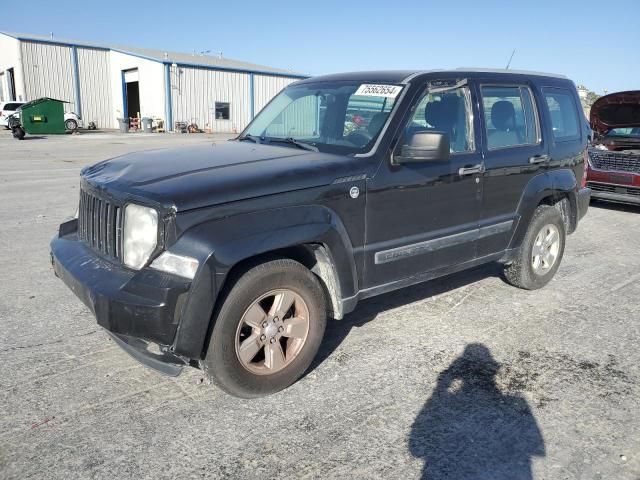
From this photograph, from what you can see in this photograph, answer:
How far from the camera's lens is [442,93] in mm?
4094

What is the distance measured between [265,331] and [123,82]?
37969 millimetres

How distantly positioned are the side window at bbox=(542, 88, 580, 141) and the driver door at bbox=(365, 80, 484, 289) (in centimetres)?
134

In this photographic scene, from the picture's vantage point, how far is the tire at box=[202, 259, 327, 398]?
2.96m

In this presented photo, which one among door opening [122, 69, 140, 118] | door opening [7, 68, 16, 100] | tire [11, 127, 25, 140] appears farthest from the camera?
door opening [122, 69, 140, 118]

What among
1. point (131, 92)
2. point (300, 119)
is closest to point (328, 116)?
point (300, 119)

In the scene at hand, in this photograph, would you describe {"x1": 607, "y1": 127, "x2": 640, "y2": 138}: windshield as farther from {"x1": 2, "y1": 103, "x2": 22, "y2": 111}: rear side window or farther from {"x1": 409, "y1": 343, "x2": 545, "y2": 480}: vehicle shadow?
{"x1": 2, "y1": 103, "x2": 22, "y2": 111}: rear side window

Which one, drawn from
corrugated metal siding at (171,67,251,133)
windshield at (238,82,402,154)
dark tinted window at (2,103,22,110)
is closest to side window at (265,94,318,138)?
windshield at (238,82,402,154)

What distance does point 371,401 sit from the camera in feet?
10.6

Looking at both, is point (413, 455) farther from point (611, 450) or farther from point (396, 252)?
point (396, 252)

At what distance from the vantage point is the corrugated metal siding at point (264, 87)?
39.1 meters

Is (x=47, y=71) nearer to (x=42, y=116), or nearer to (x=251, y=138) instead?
(x=42, y=116)

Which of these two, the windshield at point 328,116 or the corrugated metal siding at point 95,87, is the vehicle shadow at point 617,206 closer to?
the windshield at point 328,116

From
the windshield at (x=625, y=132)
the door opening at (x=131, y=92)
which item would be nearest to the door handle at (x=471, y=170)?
the windshield at (x=625, y=132)

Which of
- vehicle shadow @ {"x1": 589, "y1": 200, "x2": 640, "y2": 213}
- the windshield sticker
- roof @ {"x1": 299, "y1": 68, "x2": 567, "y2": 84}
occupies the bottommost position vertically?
vehicle shadow @ {"x1": 589, "y1": 200, "x2": 640, "y2": 213}
